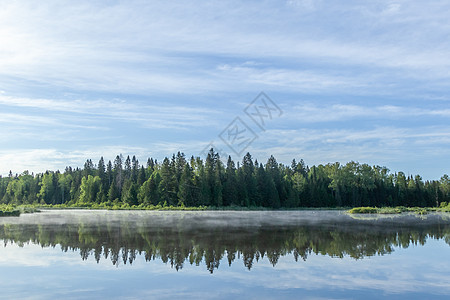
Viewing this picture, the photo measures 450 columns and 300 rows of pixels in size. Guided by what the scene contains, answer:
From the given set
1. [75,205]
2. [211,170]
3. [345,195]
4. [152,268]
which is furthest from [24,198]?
[152,268]

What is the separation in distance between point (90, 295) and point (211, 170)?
9643 cm

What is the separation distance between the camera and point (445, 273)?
17.1m

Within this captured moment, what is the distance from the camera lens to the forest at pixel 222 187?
341ft

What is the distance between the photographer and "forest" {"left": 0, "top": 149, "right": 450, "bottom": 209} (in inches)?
4094

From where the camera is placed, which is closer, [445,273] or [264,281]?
[264,281]

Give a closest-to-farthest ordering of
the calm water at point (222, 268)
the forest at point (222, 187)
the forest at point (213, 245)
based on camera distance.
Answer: the calm water at point (222, 268), the forest at point (213, 245), the forest at point (222, 187)

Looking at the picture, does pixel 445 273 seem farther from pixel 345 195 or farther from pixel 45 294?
pixel 345 195

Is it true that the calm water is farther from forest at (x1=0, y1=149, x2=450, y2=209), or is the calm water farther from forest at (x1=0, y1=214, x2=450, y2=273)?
forest at (x1=0, y1=149, x2=450, y2=209)

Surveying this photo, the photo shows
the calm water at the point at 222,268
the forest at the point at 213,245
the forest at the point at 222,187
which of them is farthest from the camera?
the forest at the point at 222,187

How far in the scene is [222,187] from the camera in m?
107

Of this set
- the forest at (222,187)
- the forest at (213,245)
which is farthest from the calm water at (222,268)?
the forest at (222,187)

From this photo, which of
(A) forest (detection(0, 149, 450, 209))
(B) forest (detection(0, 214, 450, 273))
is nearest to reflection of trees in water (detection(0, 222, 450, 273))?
(B) forest (detection(0, 214, 450, 273))

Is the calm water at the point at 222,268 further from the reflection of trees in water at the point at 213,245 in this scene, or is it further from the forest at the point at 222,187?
the forest at the point at 222,187

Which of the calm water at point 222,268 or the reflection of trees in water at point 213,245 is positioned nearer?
the calm water at point 222,268
